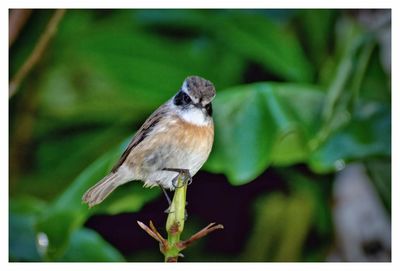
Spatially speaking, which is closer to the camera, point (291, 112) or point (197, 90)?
point (197, 90)

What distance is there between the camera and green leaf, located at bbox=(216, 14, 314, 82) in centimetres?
177

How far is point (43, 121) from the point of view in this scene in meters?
1.76

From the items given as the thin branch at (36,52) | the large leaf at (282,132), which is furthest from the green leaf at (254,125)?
the thin branch at (36,52)

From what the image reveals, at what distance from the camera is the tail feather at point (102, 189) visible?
1516 millimetres

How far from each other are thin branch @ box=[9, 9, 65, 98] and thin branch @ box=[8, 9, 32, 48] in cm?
5

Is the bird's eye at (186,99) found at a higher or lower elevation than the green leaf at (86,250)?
higher

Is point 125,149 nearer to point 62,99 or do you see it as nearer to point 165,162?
point 165,162

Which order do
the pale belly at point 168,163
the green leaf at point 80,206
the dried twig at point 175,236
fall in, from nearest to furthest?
the dried twig at point 175,236, the pale belly at point 168,163, the green leaf at point 80,206

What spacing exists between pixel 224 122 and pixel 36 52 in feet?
1.55

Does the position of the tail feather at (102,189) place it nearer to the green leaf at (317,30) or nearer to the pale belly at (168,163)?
the pale belly at (168,163)

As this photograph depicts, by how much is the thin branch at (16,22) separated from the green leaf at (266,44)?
47 centimetres

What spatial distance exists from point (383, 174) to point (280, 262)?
1.07 feet

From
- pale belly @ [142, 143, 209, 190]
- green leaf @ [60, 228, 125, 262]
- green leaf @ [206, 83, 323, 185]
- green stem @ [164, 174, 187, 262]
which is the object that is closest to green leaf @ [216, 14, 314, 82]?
green leaf @ [206, 83, 323, 185]
